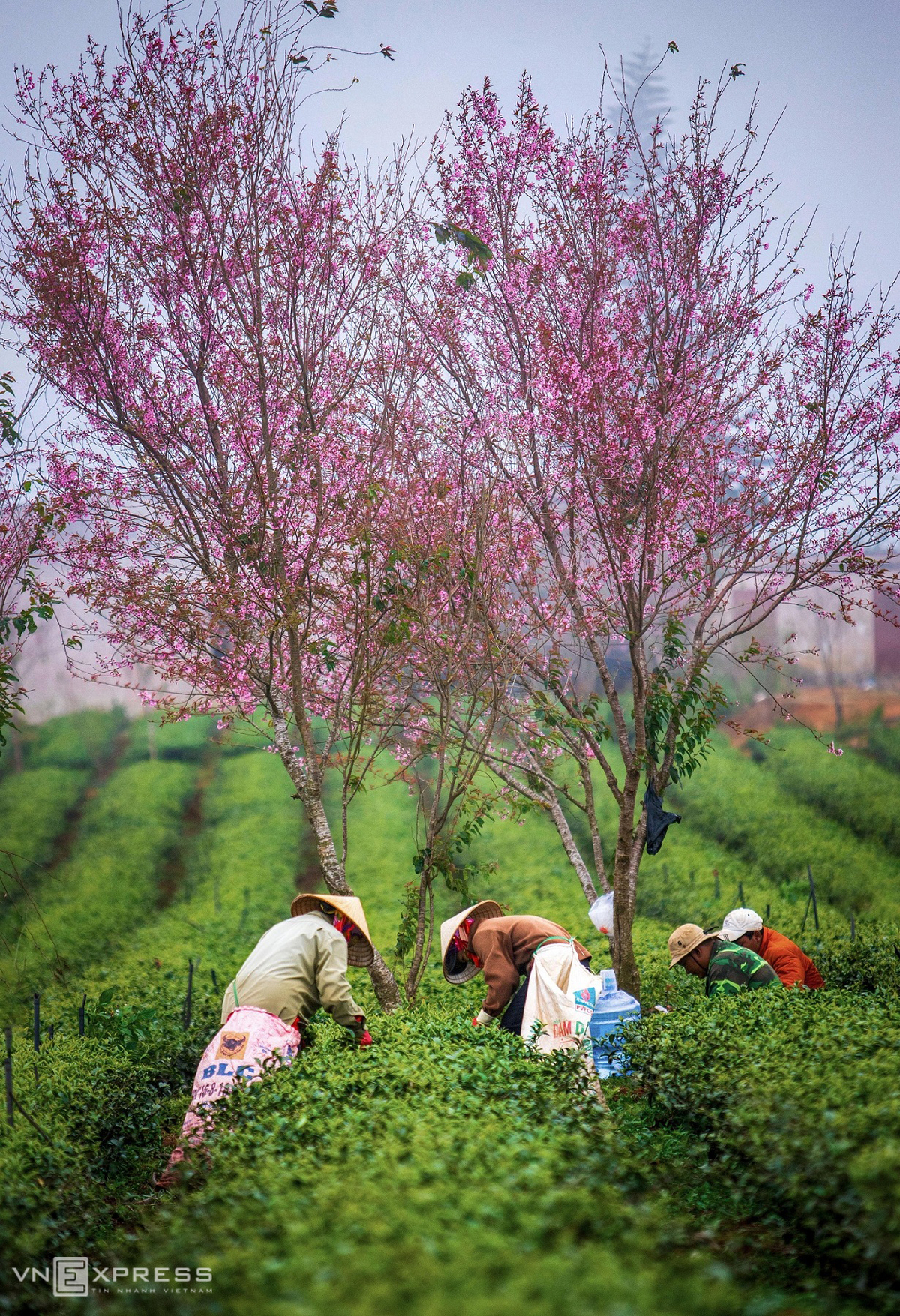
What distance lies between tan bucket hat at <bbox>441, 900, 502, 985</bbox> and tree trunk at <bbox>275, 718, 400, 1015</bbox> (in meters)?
0.65

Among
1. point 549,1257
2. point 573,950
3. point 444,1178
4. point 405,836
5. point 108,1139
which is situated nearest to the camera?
point 549,1257

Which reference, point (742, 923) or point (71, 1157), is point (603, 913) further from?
point (71, 1157)

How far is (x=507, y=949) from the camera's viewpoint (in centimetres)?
625

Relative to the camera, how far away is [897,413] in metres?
7.93

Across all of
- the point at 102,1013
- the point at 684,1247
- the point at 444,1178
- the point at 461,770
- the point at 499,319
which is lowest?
the point at 102,1013

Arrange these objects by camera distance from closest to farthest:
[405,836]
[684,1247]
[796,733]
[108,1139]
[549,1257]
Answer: [549,1257] < [684,1247] < [108,1139] < [405,836] < [796,733]

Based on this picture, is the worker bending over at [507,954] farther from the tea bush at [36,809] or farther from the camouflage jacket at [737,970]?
the tea bush at [36,809]

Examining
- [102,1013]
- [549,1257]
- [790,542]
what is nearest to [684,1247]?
[549,1257]

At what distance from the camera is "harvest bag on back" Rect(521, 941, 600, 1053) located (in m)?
5.76

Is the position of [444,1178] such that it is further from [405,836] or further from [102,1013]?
[405,836]

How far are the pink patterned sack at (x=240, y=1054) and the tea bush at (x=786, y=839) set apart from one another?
11.0 meters

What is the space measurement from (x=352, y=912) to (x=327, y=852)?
3.71 feet

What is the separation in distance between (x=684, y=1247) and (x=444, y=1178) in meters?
0.97

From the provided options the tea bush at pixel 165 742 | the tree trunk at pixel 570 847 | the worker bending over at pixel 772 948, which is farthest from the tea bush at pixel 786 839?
the tea bush at pixel 165 742
